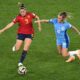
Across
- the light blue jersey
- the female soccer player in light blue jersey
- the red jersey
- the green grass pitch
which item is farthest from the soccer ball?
the light blue jersey

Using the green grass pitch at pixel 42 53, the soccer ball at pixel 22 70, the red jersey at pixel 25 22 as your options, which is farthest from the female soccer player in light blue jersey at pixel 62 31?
the soccer ball at pixel 22 70

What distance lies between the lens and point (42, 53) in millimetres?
18188

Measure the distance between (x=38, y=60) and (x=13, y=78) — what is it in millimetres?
2489

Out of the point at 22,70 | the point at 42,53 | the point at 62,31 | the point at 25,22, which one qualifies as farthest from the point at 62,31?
the point at 22,70

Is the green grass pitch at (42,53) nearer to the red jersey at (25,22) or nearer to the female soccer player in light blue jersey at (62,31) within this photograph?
the female soccer player in light blue jersey at (62,31)

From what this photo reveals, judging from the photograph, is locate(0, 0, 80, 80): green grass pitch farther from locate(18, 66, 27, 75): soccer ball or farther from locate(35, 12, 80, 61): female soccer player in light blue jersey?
locate(35, 12, 80, 61): female soccer player in light blue jersey

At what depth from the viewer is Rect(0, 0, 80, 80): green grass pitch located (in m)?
15.2

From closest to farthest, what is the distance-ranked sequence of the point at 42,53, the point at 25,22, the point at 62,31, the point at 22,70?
the point at 22,70
the point at 25,22
the point at 62,31
the point at 42,53

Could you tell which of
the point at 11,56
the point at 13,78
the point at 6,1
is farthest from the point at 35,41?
the point at 6,1

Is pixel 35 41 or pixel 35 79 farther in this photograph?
pixel 35 41

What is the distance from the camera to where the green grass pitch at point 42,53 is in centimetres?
1521

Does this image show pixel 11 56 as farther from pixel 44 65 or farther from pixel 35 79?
pixel 35 79

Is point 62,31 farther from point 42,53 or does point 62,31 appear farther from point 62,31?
point 42,53

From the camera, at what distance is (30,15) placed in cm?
1609
